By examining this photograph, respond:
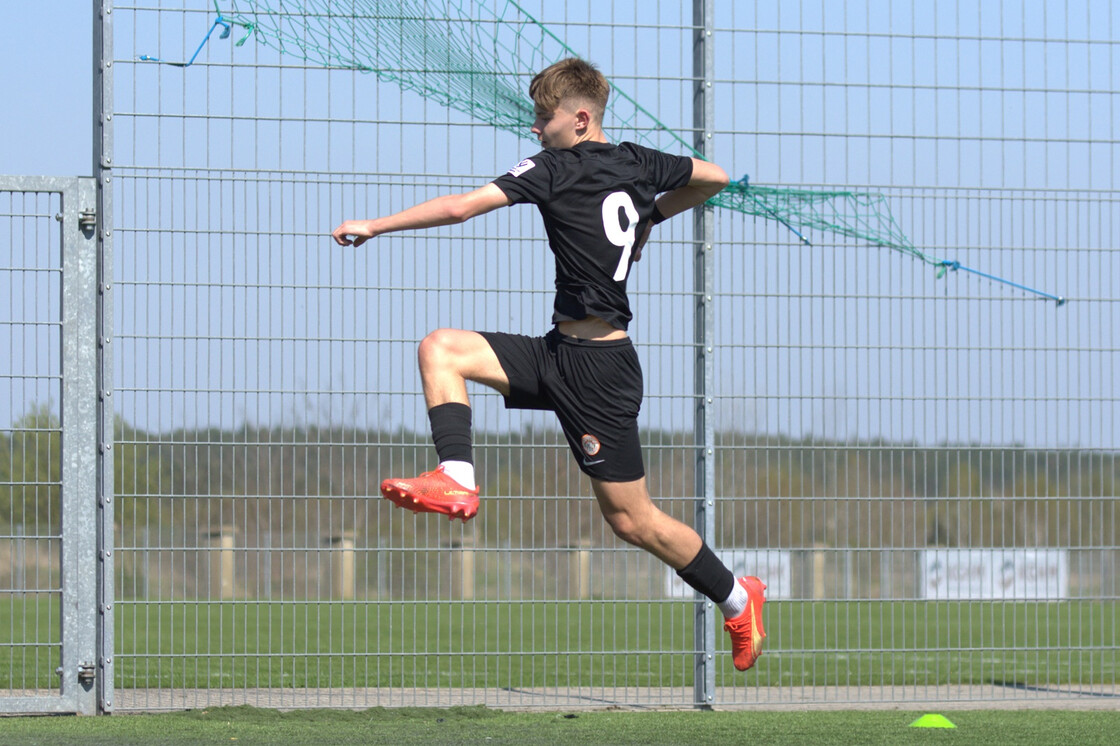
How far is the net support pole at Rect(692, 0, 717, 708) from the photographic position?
733 centimetres

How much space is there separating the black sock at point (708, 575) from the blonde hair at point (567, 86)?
1471 mm

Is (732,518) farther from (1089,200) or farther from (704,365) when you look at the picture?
(1089,200)

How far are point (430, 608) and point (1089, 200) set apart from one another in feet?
13.6

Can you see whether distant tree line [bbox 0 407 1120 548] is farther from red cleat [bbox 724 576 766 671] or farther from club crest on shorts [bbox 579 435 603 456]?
club crest on shorts [bbox 579 435 603 456]

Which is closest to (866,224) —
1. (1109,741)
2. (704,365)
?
(704,365)

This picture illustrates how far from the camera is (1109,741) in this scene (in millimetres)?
5895

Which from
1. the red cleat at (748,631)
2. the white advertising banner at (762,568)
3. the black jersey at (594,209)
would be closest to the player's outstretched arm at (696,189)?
the black jersey at (594,209)

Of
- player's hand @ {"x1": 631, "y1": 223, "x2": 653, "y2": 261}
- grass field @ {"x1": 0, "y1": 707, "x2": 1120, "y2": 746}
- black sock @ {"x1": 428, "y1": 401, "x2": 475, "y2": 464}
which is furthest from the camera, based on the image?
grass field @ {"x1": 0, "y1": 707, "x2": 1120, "y2": 746}

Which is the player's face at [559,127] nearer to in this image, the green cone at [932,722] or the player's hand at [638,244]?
the player's hand at [638,244]

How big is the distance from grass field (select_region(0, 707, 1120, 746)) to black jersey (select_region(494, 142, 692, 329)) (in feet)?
7.01

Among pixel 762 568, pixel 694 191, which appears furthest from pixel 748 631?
pixel 762 568

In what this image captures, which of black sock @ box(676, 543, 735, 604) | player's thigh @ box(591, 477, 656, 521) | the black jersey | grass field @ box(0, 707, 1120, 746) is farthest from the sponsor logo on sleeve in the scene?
grass field @ box(0, 707, 1120, 746)

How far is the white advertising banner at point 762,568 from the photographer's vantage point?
23.8 ft

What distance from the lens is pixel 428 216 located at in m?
3.96
